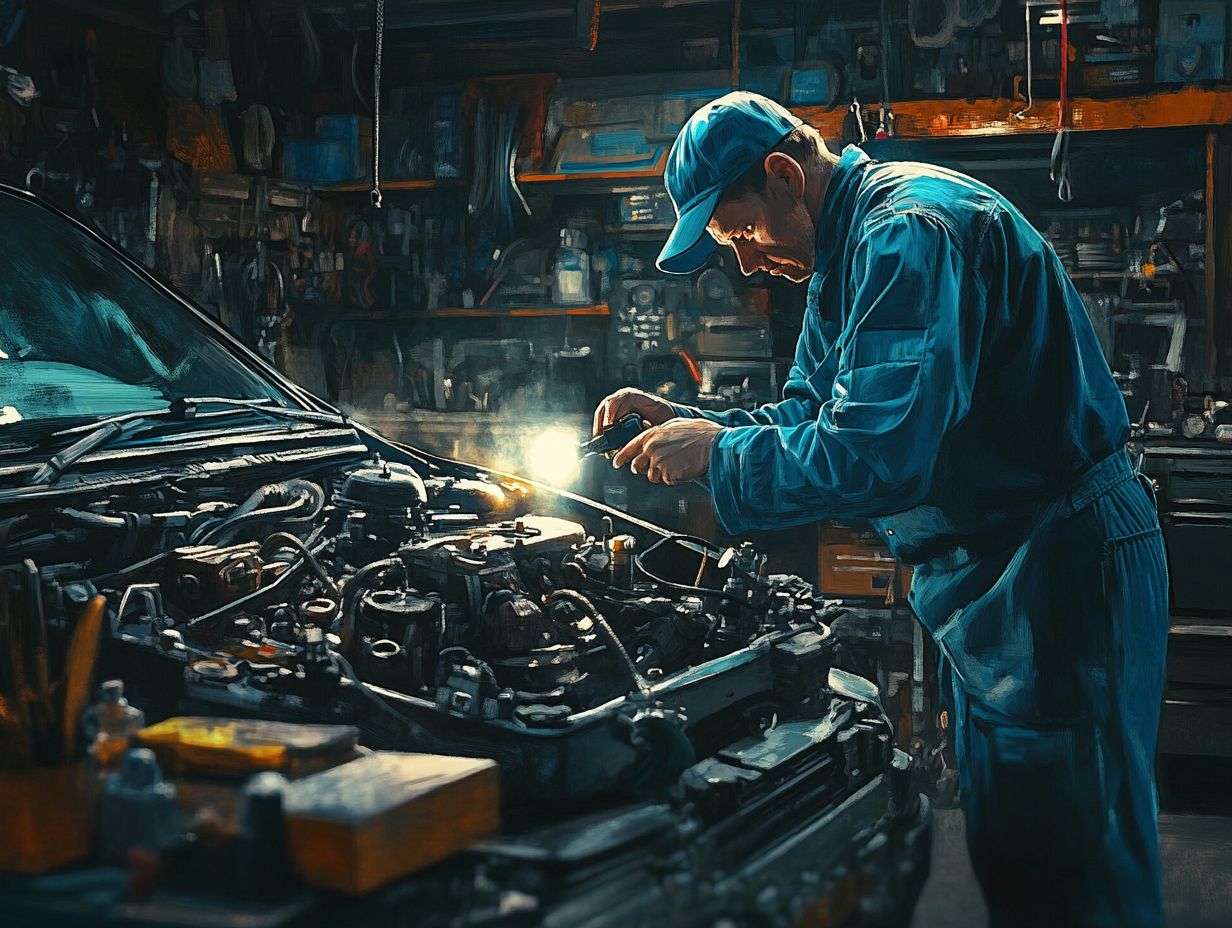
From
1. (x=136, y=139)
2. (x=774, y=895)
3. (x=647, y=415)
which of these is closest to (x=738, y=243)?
(x=647, y=415)

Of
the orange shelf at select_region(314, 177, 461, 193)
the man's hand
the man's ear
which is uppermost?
the orange shelf at select_region(314, 177, 461, 193)

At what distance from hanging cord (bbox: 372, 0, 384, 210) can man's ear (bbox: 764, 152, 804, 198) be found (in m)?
2.05

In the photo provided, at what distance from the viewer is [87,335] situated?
2.15 m

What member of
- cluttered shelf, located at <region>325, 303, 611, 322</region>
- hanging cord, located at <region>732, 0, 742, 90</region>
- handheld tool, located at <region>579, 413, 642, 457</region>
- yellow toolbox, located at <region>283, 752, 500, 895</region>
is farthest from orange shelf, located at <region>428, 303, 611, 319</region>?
yellow toolbox, located at <region>283, 752, 500, 895</region>

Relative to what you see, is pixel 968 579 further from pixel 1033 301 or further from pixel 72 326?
pixel 72 326

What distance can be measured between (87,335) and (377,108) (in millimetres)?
1694

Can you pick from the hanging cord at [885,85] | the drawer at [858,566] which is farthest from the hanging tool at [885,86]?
the drawer at [858,566]

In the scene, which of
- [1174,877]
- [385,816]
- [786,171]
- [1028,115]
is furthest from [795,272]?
[1174,877]

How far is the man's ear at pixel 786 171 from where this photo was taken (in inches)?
71.6

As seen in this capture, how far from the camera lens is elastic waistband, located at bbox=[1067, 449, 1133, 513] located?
175 centimetres

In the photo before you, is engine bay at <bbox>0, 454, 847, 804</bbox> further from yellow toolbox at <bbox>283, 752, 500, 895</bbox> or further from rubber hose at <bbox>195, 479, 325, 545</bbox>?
yellow toolbox at <bbox>283, 752, 500, 895</bbox>

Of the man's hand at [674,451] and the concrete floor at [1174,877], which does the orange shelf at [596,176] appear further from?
the concrete floor at [1174,877]

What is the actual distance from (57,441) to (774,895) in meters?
1.37

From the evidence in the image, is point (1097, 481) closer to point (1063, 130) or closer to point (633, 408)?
point (633, 408)
